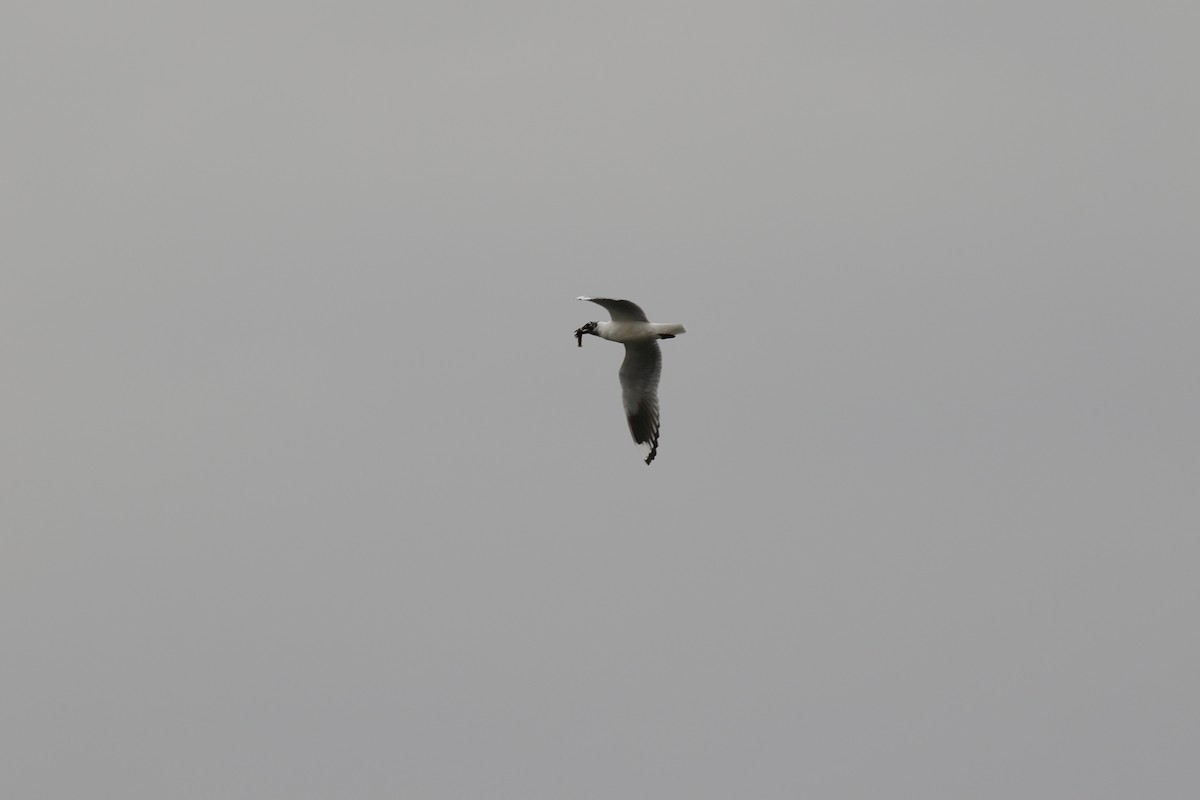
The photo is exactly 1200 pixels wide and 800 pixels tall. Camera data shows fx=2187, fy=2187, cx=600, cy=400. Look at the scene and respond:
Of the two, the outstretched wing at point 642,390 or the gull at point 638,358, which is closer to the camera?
the gull at point 638,358

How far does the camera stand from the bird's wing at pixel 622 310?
36.9m

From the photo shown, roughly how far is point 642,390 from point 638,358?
0.93 metres

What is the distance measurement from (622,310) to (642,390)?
3.15 metres

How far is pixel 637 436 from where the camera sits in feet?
135

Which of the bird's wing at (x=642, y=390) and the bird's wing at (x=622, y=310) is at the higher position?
the bird's wing at (x=622, y=310)

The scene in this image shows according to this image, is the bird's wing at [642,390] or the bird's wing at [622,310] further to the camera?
the bird's wing at [642,390]

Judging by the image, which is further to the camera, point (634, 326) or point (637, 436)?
point (637, 436)

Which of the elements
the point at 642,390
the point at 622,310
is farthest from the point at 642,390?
the point at 622,310

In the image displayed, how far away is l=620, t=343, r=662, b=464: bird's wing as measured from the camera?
39.7 meters

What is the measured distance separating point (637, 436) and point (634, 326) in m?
3.62

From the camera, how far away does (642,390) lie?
4053 centimetres

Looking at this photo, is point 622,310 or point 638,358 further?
point 638,358

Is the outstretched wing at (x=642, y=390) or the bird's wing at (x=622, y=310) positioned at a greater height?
the bird's wing at (x=622, y=310)

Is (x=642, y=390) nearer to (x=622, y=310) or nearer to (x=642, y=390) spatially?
(x=642, y=390)
